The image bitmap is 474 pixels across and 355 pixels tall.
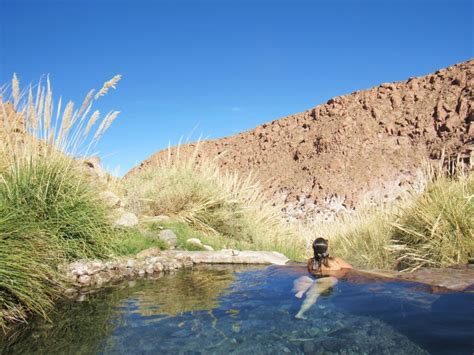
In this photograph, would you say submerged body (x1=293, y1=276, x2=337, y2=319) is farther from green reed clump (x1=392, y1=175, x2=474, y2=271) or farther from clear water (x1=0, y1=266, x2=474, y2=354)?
green reed clump (x1=392, y1=175, x2=474, y2=271)

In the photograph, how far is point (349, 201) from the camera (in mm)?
37562

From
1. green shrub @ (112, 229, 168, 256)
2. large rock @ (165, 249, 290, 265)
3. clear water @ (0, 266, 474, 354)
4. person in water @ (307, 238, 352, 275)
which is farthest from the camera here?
large rock @ (165, 249, 290, 265)

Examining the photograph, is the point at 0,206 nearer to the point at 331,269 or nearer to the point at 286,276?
the point at 286,276

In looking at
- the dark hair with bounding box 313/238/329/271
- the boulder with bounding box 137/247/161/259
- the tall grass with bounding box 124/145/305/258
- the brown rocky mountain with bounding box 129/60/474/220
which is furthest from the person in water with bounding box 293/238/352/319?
the brown rocky mountain with bounding box 129/60/474/220

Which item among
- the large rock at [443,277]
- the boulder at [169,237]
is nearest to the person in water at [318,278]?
the large rock at [443,277]

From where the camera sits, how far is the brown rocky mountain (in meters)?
38.1

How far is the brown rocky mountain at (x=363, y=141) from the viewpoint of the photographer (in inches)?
1499

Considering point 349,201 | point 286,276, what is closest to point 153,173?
point 286,276

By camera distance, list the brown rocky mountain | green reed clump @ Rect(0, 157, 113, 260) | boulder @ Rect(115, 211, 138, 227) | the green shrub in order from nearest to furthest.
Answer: green reed clump @ Rect(0, 157, 113, 260), the green shrub, boulder @ Rect(115, 211, 138, 227), the brown rocky mountain

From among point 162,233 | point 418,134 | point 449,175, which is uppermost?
point 418,134

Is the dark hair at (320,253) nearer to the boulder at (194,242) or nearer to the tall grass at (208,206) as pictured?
the boulder at (194,242)

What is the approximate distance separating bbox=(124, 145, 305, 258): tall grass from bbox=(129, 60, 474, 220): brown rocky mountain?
2517 centimetres

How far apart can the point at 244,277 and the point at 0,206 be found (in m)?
2.99

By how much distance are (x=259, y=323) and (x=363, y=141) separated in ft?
139
